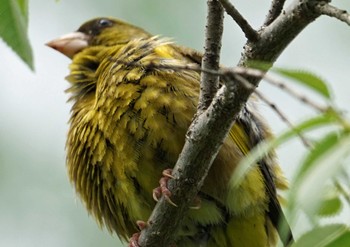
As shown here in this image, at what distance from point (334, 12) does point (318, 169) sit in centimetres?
73

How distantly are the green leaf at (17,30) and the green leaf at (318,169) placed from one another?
0.88m

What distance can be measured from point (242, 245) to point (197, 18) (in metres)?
4.36

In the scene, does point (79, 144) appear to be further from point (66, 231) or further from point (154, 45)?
point (66, 231)

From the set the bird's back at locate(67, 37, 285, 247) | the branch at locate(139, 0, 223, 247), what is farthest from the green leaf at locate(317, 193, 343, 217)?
the bird's back at locate(67, 37, 285, 247)


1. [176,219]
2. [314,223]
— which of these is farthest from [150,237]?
[314,223]

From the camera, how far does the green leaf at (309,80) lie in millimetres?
1249

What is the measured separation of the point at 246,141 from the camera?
3.40 metres

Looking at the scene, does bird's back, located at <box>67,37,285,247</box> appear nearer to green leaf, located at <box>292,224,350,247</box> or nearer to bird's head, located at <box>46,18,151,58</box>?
bird's head, located at <box>46,18,151,58</box>

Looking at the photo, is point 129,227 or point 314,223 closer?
point 314,223

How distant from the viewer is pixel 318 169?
1.15 meters

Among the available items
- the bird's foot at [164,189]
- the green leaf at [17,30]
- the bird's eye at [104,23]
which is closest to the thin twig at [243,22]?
the green leaf at [17,30]

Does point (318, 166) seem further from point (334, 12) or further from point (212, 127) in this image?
point (212, 127)

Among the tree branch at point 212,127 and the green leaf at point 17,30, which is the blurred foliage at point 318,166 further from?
the green leaf at point 17,30

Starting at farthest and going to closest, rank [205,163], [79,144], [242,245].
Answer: [79,144]
[242,245]
[205,163]
